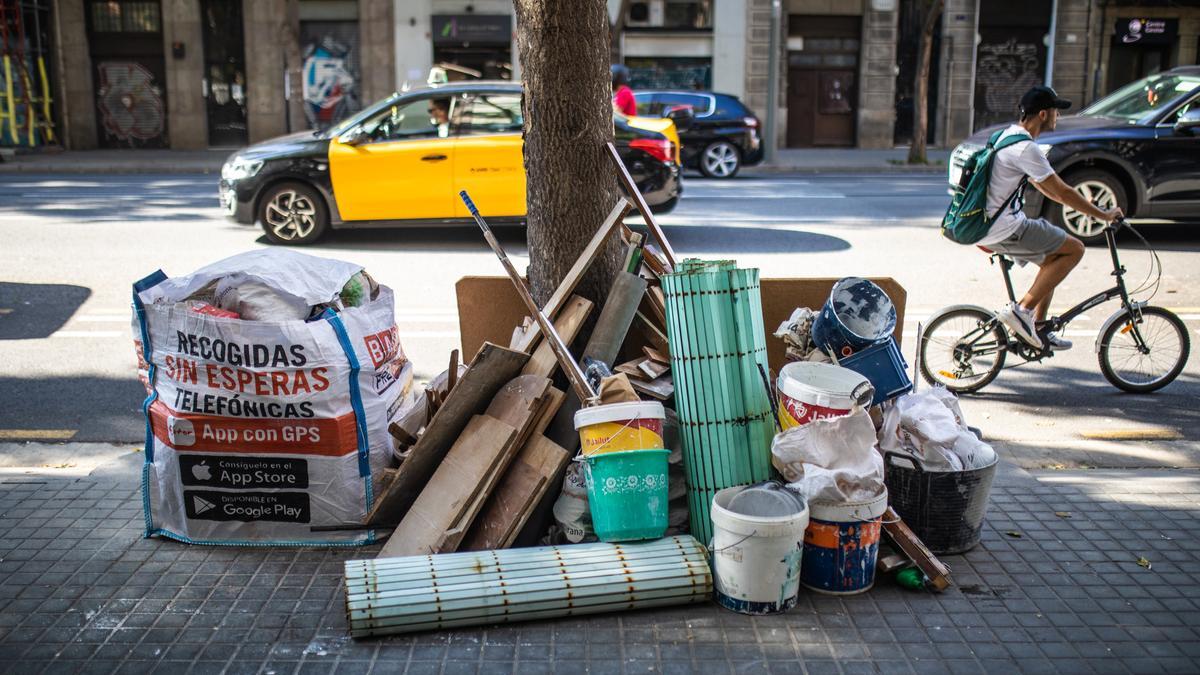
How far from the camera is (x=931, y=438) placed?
14.2ft

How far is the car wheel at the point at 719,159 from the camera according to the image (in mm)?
19906

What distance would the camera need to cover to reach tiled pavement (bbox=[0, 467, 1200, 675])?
3.48 metres

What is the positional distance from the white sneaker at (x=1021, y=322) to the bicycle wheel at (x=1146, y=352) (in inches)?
22.8

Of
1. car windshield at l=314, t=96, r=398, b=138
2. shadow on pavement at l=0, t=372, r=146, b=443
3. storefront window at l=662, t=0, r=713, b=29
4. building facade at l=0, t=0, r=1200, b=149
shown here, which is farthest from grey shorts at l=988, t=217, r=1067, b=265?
storefront window at l=662, t=0, r=713, b=29

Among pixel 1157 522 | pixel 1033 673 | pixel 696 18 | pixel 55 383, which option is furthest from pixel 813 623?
pixel 696 18

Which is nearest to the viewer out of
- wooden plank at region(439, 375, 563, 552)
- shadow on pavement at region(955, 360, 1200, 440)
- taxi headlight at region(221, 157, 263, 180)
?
wooden plank at region(439, 375, 563, 552)

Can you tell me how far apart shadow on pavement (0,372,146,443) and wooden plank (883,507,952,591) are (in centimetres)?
413

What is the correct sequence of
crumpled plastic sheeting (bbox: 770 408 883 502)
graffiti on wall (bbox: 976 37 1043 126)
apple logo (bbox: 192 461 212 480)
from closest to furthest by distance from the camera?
crumpled plastic sheeting (bbox: 770 408 883 502)
apple logo (bbox: 192 461 212 480)
graffiti on wall (bbox: 976 37 1043 126)

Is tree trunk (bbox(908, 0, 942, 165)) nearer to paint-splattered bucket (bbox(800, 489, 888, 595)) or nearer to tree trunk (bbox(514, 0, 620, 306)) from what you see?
tree trunk (bbox(514, 0, 620, 306))

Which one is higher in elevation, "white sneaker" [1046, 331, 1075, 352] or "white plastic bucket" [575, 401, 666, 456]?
"white plastic bucket" [575, 401, 666, 456]

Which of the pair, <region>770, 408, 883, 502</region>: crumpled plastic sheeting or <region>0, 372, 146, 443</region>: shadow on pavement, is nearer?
<region>770, 408, 883, 502</region>: crumpled plastic sheeting

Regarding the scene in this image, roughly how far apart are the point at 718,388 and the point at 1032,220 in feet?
10.7

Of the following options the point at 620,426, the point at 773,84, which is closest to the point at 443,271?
the point at 620,426

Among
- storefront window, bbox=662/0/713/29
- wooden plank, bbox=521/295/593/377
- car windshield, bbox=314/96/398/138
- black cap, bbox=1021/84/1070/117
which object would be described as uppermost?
storefront window, bbox=662/0/713/29
